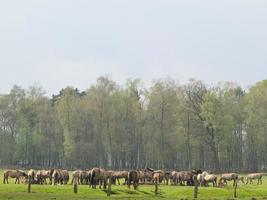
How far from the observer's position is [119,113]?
112 metres

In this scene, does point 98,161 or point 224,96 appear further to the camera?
point 98,161

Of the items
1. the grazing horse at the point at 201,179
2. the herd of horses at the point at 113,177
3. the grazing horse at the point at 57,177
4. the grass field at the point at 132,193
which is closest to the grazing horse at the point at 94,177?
the herd of horses at the point at 113,177

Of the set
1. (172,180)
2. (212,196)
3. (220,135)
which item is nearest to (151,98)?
(220,135)

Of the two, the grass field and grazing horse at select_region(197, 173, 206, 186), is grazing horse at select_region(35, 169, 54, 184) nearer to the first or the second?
the grass field

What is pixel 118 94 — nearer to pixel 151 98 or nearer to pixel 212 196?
pixel 151 98

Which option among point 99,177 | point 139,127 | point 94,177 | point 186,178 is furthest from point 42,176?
point 139,127

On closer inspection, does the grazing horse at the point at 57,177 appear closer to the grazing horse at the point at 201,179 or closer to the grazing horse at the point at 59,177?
the grazing horse at the point at 59,177

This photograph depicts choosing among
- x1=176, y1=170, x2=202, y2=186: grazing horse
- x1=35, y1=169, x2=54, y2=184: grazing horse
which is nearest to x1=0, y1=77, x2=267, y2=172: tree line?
x1=176, y1=170, x2=202, y2=186: grazing horse

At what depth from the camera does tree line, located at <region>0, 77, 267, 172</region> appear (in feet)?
348

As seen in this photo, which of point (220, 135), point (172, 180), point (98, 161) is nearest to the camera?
point (172, 180)

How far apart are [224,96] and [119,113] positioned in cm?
2076

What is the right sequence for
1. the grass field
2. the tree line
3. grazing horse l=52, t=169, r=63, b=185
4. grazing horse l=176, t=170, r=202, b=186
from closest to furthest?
the grass field < grazing horse l=52, t=169, r=63, b=185 < grazing horse l=176, t=170, r=202, b=186 < the tree line

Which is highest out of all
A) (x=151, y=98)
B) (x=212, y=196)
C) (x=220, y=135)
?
(x=151, y=98)

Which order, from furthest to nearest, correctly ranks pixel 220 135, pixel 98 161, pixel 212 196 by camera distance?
pixel 98 161 → pixel 220 135 → pixel 212 196
